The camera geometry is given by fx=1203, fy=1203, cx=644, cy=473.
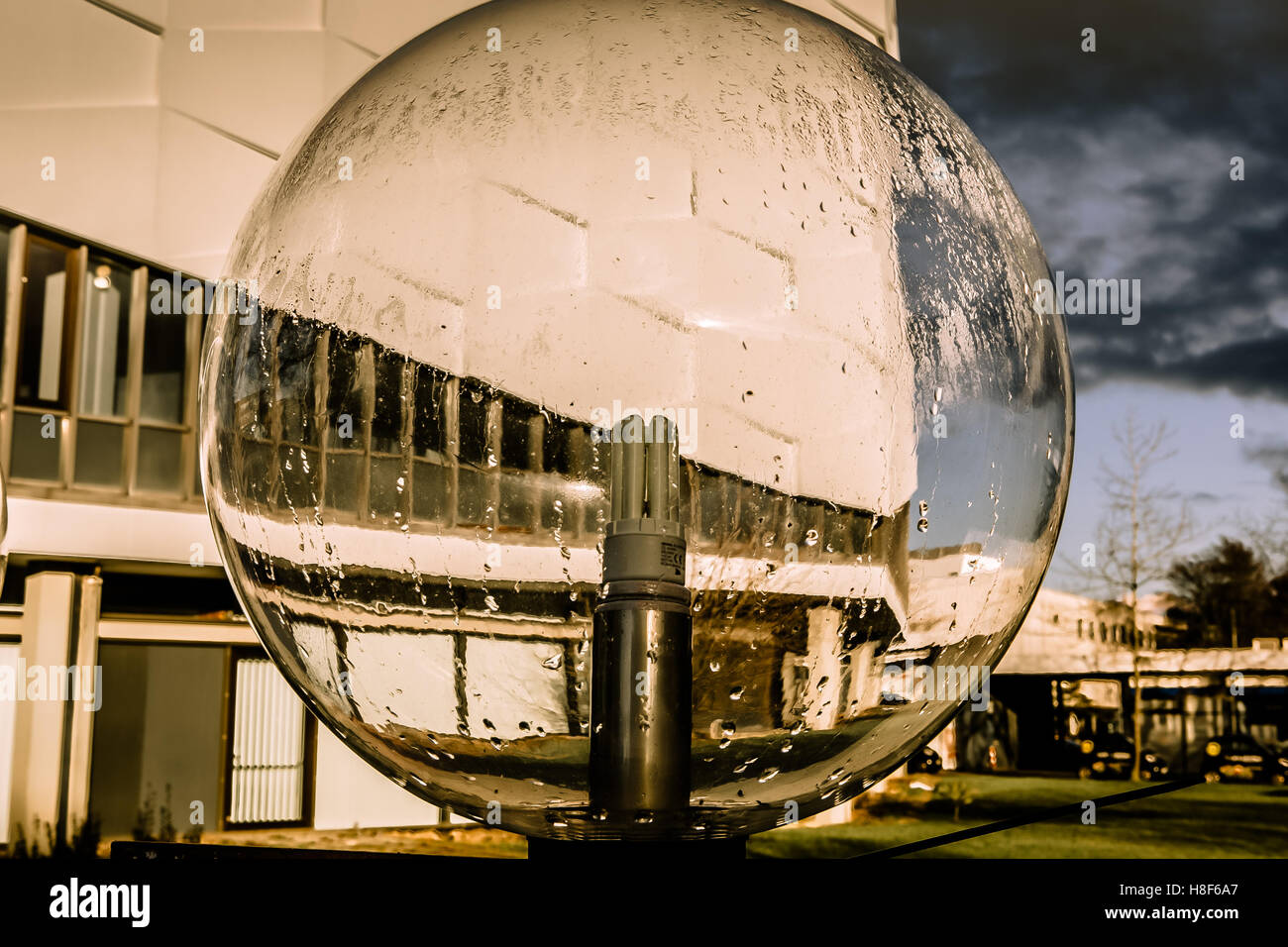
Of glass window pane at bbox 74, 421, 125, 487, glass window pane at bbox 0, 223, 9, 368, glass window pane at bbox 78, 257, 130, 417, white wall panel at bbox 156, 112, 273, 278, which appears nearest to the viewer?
white wall panel at bbox 156, 112, 273, 278

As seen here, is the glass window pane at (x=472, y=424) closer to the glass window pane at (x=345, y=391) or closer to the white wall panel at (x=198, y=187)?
the glass window pane at (x=345, y=391)

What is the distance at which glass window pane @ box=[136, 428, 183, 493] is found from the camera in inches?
289

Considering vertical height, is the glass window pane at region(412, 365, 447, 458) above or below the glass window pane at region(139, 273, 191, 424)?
below

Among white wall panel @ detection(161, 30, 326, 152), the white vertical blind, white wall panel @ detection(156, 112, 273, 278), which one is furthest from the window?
white wall panel @ detection(161, 30, 326, 152)

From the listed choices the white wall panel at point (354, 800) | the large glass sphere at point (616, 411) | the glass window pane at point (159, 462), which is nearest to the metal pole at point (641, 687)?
the large glass sphere at point (616, 411)

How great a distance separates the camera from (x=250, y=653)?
820 cm

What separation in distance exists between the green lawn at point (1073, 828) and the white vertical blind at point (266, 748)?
124 inches

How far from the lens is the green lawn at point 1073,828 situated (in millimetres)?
7969

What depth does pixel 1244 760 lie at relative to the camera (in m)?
12.4

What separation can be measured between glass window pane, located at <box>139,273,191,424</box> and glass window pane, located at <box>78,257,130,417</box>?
0.43 ft

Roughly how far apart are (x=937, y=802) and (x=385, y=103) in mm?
10828

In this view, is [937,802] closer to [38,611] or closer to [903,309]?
[38,611]

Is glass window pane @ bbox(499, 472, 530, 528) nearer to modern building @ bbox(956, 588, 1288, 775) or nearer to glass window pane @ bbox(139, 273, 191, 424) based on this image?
glass window pane @ bbox(139, 273, 191, 424)
